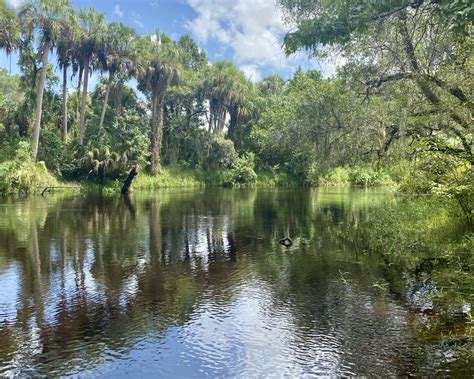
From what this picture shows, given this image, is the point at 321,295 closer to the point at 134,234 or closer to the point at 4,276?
the point at 4,276

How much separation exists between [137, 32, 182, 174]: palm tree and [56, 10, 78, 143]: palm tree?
6823mm

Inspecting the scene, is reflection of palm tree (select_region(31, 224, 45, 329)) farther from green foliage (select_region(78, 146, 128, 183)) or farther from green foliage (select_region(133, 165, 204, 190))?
green foliage (select_region(133, 165, 204, 190))

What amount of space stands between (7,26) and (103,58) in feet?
30.0

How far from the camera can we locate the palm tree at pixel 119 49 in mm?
44531

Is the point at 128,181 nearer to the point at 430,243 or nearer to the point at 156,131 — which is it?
the point at 156,131

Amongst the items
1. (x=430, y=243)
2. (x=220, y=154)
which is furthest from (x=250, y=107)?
(x=430, y=243)

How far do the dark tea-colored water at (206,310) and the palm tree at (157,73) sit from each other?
3246cm

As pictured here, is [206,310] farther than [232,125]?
No

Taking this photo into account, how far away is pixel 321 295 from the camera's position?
1058cm

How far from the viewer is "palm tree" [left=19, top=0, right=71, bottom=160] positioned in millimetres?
38500

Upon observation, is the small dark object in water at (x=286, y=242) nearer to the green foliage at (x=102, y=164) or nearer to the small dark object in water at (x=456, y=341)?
the small dark object in water at (x=456, y=341)

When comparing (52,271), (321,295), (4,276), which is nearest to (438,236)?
(321,295)

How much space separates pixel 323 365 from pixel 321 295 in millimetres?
3504

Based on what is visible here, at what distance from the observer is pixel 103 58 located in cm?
4494
